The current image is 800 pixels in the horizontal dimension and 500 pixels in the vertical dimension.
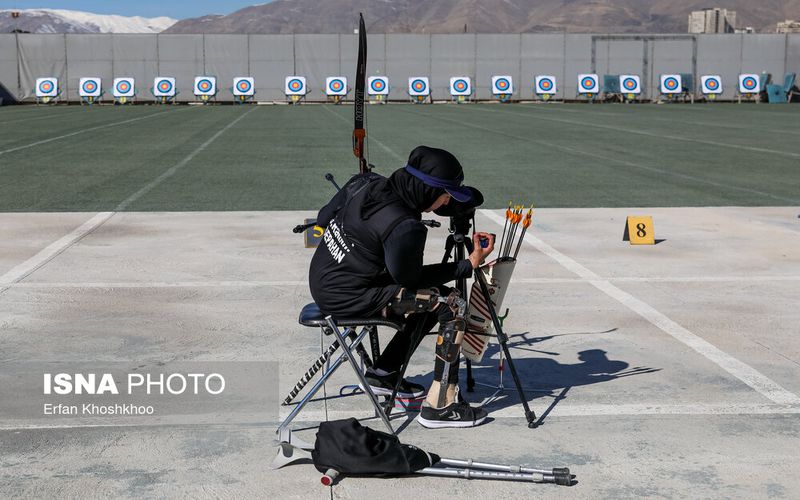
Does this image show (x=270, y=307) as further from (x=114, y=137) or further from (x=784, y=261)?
(x=114, y=137)

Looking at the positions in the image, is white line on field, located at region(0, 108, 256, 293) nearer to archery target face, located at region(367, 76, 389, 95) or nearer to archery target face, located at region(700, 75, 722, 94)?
archery target face, located at region(367, 76, 389, 95)

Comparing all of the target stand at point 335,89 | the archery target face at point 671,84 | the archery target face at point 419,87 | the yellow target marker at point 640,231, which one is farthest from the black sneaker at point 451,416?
the archery target face at point 671,84

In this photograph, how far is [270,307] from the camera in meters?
8.11

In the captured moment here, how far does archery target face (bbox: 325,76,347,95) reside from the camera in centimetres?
6266

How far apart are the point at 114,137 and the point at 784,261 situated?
67.5 feet

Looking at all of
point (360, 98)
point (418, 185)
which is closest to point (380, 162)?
point (360, 98)

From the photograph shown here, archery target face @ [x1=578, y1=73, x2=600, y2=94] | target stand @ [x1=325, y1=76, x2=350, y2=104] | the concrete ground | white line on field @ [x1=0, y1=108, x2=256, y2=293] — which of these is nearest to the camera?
the concrete ground

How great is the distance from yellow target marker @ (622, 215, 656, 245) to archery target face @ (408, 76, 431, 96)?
52.8 m

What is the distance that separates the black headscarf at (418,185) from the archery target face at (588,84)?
5925 cm

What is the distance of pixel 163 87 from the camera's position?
62531 millimetres

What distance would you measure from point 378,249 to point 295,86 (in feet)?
192

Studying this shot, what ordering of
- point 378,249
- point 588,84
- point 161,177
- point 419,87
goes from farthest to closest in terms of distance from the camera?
point 419,87 < point 588,84 < point 161,177 < point 378,249

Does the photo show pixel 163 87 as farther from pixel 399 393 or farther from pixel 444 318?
pixel 444 318

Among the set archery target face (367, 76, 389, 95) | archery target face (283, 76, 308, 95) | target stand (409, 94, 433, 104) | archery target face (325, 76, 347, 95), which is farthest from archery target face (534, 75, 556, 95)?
archery target face (283, 76, 308, 95)
